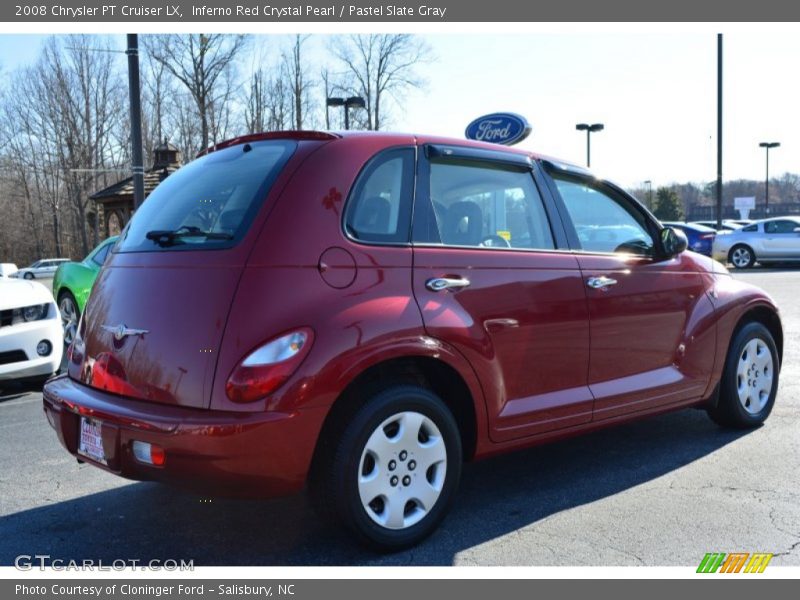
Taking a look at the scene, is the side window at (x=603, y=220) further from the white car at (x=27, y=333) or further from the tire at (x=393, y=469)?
the white car at (x=27, y=333)

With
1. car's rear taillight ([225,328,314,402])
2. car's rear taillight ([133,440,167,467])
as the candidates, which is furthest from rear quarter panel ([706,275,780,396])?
car's rear taillight ([133,440,167,467])

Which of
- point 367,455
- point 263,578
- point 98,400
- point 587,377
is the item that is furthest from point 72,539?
point 587,377

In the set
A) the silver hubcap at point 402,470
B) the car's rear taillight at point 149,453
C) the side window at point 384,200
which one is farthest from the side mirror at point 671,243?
the car's rear taillight at point 149,453

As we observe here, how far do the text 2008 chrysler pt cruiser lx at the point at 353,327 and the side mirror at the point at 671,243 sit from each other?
0.51m

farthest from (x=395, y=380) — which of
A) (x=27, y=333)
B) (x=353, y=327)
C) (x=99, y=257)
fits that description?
(x=99, y=257)

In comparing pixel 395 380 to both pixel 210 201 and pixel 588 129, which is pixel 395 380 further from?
pixel 588 129

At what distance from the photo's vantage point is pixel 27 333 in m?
6.58

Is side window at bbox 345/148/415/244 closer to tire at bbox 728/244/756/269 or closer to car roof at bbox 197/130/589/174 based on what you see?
car roof at bbox 197/130/589/174

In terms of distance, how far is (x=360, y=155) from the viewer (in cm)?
337

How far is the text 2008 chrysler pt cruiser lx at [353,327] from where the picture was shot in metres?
2.90

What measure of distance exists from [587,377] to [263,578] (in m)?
2.00

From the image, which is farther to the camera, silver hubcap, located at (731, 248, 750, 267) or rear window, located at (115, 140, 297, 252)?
silver hubcap, located at (731, 248, 750, 267)

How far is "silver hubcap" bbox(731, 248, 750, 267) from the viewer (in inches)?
875

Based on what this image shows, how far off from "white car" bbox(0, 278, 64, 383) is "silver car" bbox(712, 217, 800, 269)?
20.3 m
